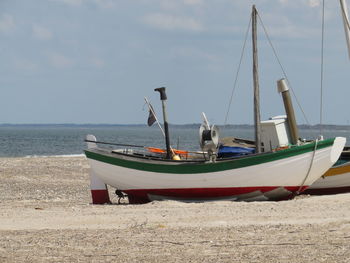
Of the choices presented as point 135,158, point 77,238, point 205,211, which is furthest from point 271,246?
point 135,158

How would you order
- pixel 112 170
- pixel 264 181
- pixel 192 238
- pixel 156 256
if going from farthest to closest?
pixel 112 170 → pixel 264 181 → pixel 192 238 → pixel 156 256

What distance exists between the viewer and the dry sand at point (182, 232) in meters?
10.0

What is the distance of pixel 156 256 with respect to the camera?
32.8 feet

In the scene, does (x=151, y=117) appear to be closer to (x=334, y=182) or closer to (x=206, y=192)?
(x=206, y=192)

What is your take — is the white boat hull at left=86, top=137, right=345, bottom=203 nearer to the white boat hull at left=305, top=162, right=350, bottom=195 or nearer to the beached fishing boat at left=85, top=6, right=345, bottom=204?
the beached fishing boat at left=85, top=6, right=345, bottom=204

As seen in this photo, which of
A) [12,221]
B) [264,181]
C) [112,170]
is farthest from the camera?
[112,170]

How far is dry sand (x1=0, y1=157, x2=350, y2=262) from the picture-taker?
10031 millimetres

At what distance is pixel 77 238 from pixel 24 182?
16728mm

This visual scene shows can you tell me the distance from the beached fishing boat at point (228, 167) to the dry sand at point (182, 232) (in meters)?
0.69

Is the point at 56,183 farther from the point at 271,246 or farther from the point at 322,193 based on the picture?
the point at 271,246

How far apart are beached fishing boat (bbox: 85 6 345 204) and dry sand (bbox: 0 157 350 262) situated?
2.25 feet

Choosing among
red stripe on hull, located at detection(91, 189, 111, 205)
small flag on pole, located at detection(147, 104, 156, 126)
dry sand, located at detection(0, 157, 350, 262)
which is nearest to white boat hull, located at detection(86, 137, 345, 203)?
dry sand, located at detection(0, 157, 350, 262)

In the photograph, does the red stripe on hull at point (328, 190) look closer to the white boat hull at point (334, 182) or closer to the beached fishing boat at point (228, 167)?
the white boat hull at point (334, 182)

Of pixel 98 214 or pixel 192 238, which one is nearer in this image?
pixel 192 238
